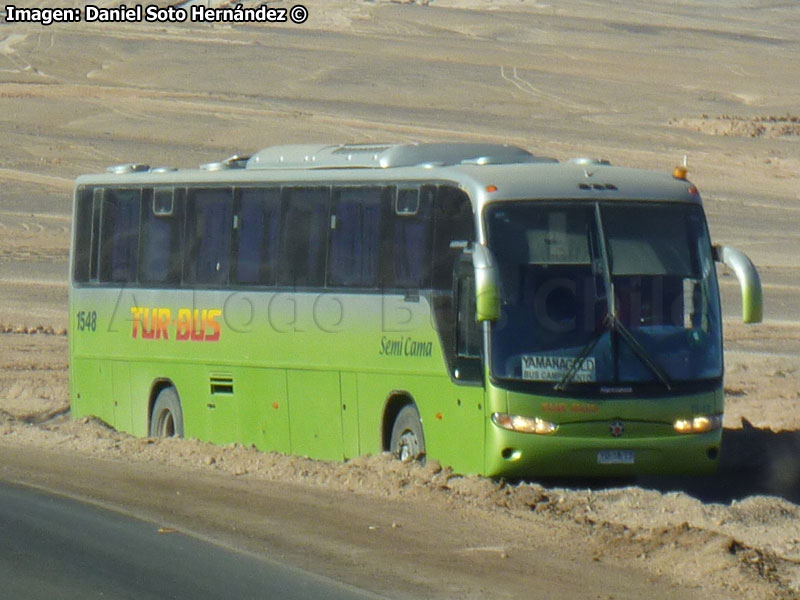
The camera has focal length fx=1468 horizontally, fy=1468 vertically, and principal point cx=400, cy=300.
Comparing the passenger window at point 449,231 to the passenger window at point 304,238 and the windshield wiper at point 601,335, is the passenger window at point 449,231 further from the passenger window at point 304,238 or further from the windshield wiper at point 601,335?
the passenger window at point 304,238

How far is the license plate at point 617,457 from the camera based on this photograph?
11703 millimetres

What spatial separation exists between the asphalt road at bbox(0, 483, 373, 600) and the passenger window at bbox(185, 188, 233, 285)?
4.23 metres

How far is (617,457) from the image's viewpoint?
38.4ft

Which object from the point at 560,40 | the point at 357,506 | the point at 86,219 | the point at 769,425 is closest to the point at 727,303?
the point at 769,425

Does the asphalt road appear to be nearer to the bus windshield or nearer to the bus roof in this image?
the bus windshield

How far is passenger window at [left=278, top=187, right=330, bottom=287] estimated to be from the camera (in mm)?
13508

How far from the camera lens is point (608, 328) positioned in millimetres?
11688

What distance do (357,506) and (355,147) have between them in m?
4.02

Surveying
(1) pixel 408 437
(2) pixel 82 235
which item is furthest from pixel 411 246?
(2) pixel 82 235

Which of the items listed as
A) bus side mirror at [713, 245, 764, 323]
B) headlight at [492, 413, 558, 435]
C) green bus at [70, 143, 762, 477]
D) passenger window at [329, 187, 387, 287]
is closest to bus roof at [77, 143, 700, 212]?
green bus at [70, 143, 762, 477]

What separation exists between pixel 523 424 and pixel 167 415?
16.9 ft

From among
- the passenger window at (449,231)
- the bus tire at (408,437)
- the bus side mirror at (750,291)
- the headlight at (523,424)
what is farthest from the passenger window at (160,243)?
the bus side mirror at (750,291)

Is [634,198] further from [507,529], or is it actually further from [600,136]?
[600,136]

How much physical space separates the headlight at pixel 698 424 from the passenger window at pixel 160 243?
221 inches
